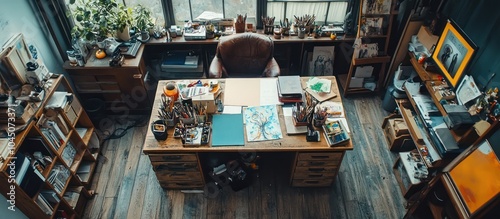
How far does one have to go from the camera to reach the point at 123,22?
11.6ft

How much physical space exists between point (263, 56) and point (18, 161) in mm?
2449

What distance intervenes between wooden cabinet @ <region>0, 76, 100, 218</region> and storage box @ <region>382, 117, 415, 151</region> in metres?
3.13

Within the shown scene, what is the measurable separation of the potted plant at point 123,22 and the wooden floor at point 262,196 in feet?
4.28

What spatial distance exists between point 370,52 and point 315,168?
165 centimetres

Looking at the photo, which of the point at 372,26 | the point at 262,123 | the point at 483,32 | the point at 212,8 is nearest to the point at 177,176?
the point at 262,123

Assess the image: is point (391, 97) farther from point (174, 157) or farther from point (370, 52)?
point (174, 157)

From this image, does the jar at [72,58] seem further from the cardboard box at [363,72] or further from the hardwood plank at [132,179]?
the cardboard box at [363,72]

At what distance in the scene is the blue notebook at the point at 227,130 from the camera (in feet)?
8.92

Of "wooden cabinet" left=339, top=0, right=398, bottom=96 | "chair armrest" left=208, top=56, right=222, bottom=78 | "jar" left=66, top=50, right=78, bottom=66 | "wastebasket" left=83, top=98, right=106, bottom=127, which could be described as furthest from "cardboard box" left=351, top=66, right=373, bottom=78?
"jar" left=66, top=50, right=78, bottom=66

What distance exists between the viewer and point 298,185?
3209mm

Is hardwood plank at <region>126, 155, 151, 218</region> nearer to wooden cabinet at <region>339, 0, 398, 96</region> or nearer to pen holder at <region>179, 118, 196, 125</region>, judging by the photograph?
pen holder at <region>179, 118, 196, 125</region>

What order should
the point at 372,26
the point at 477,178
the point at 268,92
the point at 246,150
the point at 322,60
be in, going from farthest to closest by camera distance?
the point at 322,60 < the point at 372,26 < the point at 268,92 < the point at 246,150 < the point at 477,178

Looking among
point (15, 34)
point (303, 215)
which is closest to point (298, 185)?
point (303, 215)

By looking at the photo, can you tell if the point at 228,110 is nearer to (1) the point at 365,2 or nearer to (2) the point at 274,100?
(2) the point at 274,100
